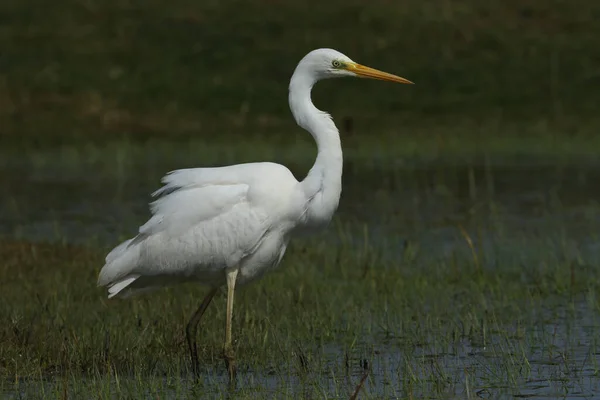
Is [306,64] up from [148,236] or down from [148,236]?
up

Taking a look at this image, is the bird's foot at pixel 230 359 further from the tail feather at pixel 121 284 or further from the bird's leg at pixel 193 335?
the tail feather at pixel 121 284

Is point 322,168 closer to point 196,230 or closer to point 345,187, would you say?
point 196,230

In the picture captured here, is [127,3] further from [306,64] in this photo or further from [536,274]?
[306,64]

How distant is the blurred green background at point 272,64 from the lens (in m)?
26.6

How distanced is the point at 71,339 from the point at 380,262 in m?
4.38

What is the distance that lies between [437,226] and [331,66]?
696cm

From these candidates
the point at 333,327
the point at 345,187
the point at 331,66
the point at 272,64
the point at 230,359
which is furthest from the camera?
the point at 272,64

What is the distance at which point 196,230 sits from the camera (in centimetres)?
897

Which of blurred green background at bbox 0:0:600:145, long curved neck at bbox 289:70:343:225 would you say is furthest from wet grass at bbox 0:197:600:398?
blurred green background at bbox 0:0:600:145

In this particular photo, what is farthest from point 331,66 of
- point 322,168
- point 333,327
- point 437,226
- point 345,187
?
point 345,187

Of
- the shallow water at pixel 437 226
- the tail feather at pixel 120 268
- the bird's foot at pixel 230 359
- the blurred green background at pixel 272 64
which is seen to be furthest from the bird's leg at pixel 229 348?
the blurred green background at pixel 272 64

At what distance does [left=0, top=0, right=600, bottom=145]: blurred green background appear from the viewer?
26.6m

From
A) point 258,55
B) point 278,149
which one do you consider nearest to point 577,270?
point 278,149

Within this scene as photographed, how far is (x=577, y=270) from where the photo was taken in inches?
477
